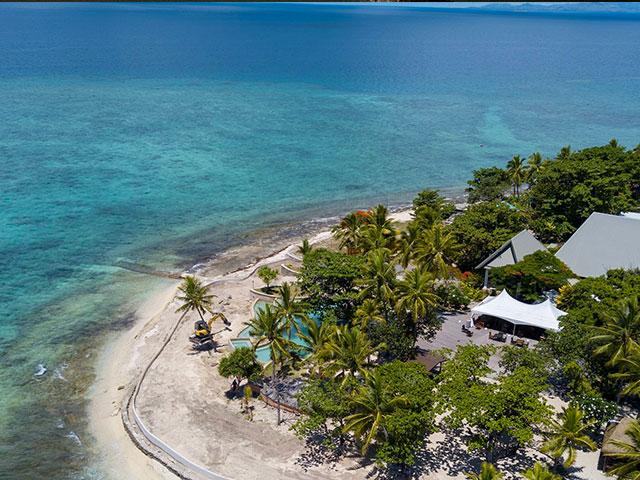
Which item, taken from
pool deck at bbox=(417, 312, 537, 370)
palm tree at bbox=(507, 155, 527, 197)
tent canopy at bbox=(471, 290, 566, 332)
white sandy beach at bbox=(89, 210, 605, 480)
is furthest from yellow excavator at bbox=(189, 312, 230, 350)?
palm tree at bbox=(507, 155, 527, 197)


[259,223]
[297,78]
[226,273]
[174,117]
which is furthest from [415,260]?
[297,78]

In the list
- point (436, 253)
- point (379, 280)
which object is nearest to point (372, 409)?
point (379, 280)

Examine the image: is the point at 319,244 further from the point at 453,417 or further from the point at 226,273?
the point at 453,417

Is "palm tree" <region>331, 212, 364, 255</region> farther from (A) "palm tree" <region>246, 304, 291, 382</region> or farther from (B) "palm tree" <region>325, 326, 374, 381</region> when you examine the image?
(B) "palm tree" <region>325, 326, 374, 381</region>

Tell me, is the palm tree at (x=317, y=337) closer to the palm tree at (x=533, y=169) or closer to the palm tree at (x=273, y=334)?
the palm tree at (x=273, y=334)

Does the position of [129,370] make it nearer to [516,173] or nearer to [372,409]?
[372,409]
